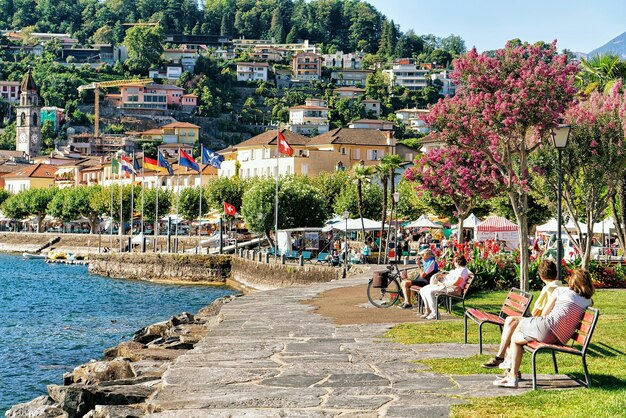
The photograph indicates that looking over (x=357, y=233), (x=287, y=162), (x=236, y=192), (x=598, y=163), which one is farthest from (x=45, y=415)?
(x=287, y=162)

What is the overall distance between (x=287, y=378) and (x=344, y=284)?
18651mm

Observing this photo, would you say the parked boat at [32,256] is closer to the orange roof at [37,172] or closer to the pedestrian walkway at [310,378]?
the orange roof at [37,172]

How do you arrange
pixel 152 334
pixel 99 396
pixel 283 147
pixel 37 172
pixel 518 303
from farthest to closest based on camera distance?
pixel 37 172, pixel 283 147, pixel 152 334, pixel 518 303, pixel 99 396

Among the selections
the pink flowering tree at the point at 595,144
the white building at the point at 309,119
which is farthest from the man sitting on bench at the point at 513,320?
the white building at the point at 309,119

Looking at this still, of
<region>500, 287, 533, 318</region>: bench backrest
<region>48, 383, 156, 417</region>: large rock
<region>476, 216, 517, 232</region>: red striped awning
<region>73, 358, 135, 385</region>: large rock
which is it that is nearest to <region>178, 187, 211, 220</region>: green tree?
<region>476, 216, 517, 232</region>: red striped awning

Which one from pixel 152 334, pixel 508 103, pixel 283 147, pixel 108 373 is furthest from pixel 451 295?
pixel 283 147

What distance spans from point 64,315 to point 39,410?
28.8m

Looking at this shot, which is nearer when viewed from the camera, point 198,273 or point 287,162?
point 198,273

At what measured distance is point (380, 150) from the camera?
103 m

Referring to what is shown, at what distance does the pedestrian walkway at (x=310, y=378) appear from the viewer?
11.1 m

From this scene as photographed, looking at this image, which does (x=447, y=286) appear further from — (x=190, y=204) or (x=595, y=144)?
(x=190, y=204)

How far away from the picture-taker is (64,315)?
4422 cm

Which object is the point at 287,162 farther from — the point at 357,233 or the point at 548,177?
the point at 548,177

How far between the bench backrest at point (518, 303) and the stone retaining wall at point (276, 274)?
2724 cm
